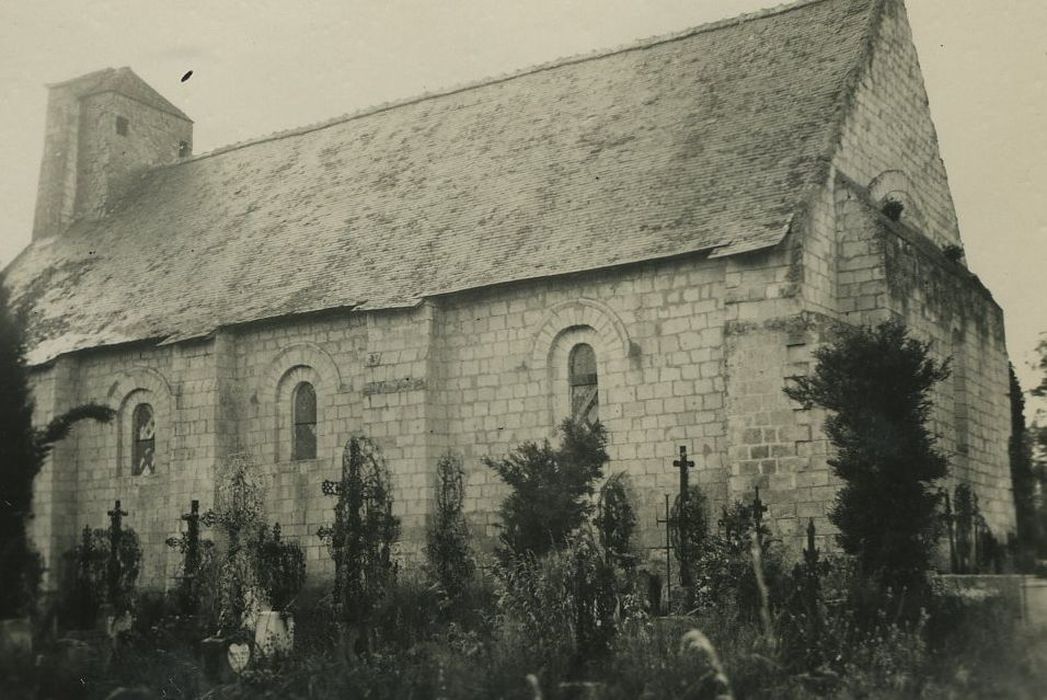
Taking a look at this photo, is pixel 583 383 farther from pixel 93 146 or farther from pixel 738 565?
pixel 93 146

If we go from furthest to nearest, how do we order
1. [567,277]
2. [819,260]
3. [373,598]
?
[567,277]
[819,260]
[373,598]

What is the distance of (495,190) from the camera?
21.5 metres

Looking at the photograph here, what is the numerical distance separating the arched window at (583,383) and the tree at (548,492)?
2879mm

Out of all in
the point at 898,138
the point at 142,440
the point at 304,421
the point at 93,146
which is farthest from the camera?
the point at 93,146

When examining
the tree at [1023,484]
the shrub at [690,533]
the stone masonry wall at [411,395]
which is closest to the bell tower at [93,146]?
the stone masonry wall at [411,395]

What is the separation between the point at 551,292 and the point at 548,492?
496 centimetres

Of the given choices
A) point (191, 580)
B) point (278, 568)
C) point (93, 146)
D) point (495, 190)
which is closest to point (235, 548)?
point (278, 568)

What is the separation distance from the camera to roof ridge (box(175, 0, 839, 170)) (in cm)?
2241

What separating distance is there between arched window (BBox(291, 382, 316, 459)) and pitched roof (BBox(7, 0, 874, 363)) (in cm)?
169

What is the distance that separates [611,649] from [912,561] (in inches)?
156

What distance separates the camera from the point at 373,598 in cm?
1482

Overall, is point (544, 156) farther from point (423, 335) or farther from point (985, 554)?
point (985, 554)

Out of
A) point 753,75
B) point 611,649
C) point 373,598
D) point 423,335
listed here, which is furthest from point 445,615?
point 753,75

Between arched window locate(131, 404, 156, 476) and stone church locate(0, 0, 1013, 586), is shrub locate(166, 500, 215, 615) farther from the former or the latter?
arched window locate(131, 404, 156, 476)
